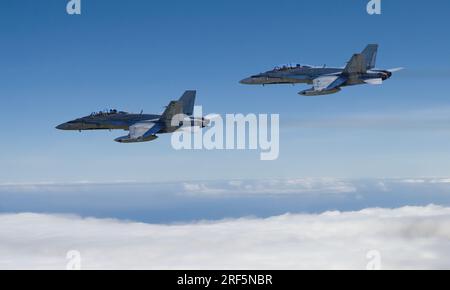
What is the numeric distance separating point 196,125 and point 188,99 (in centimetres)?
329

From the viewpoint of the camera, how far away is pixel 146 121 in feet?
171

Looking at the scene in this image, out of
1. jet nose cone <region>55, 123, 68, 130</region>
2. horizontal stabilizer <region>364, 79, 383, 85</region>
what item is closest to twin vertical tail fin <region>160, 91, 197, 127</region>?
jet nose cone <region>55, 123, 68, 130</region>

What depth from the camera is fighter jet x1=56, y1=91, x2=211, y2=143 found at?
49.7m

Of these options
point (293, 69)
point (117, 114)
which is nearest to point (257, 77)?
point (293, 69)

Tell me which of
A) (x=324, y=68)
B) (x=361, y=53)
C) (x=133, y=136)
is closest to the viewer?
(x=133, y=136)

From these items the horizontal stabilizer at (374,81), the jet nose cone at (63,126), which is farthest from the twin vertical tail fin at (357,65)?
the jet nose cone at (63,126)

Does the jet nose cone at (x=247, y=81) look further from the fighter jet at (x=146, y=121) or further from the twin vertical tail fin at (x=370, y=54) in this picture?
the twin vertical tail fin at (x=370, y=54)

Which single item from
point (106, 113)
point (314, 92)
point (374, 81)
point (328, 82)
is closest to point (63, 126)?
point (106, 113)

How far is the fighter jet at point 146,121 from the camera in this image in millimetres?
49656

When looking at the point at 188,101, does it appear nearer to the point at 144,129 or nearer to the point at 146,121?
the point at 146,121

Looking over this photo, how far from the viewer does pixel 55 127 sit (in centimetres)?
5891

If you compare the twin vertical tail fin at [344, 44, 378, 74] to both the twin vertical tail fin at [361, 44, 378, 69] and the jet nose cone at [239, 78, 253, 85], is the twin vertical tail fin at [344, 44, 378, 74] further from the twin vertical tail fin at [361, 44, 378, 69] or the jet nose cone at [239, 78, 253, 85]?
the jet nose cone at [239, 78, 253, 85]

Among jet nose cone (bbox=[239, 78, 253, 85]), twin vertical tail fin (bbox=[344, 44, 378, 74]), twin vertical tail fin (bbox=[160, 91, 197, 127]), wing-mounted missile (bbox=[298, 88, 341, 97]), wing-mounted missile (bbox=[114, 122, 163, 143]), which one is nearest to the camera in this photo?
wing-mounted missile (bbox=[114, 122, 163, 143])

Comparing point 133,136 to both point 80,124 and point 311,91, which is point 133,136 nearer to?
point 80,124
